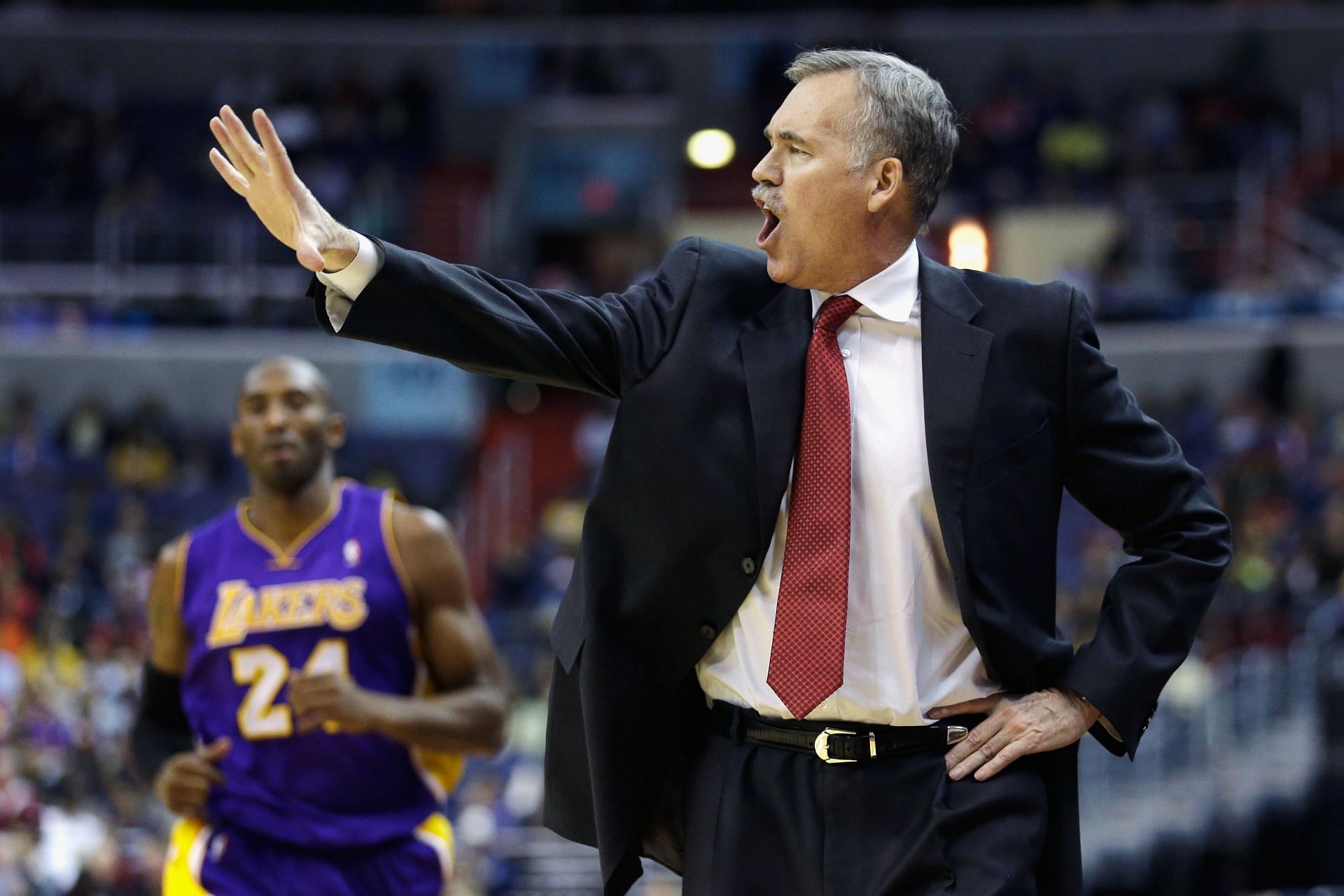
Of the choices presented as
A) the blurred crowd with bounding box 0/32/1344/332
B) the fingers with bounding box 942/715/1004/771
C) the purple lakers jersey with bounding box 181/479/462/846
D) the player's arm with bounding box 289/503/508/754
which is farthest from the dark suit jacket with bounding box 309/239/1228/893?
the blurred crowd with bounding box 0/32/1344/332

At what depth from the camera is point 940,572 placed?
324 centimetres

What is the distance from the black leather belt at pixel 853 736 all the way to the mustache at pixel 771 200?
95 centimetres

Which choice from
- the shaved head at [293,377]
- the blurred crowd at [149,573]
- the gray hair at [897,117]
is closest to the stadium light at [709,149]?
the blurred crowd at [149,573]

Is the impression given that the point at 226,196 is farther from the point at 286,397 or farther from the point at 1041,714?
the point at 1041,714

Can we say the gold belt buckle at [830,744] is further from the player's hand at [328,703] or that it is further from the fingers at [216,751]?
the fingers at [216,751]

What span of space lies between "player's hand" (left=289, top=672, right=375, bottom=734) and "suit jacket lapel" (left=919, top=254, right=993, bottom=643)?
6.53 feet

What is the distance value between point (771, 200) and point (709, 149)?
20750mm

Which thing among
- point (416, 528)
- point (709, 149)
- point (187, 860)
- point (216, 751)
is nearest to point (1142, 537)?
point (416, 528)

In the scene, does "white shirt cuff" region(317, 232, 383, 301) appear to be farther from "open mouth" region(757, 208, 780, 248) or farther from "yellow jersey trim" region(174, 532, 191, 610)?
"yellow jersey trim" region(174, 532, 191, 610)

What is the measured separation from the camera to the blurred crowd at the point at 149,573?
10.6m

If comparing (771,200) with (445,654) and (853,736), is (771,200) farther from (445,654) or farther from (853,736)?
(445,654)


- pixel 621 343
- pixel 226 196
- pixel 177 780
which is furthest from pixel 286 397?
pixel 226 196

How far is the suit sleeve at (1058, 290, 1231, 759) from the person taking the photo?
10.7ft

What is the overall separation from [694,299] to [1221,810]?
9330 mm
